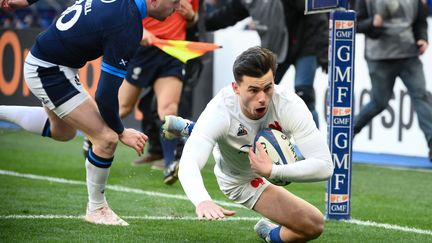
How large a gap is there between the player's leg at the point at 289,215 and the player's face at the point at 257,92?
758 millimetres

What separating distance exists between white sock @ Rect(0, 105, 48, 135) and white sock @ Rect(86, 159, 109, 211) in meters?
0.71

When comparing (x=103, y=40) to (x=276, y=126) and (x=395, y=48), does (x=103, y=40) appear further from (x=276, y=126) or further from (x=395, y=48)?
(x=395, y=48)

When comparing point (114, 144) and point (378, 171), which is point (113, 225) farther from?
point (378, 171)

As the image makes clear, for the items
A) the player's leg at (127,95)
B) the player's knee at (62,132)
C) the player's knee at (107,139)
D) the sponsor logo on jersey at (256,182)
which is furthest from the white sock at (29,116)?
the player's leg at (127,95)

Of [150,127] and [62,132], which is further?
[150,127]

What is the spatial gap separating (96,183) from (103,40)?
1123 mm

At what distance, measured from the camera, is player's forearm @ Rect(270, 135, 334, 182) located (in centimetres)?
652

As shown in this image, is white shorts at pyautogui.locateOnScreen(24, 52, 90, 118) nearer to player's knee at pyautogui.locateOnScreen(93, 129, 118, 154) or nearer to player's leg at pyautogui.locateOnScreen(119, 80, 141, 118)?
player's knee at pyautogui.locateOnScreen(93, 129, 118, 154)

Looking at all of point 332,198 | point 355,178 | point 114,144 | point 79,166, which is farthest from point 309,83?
point 114,144

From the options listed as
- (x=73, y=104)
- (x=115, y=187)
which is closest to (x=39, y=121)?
(x=73, y=104)

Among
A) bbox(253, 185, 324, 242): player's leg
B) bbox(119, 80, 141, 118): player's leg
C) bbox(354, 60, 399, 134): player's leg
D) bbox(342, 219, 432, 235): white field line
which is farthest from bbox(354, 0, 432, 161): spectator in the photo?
bbox(253, 185, 324, 242): player's leg

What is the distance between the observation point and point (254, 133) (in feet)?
22.7

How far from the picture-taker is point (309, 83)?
12695mm

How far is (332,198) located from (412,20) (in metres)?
4.82
